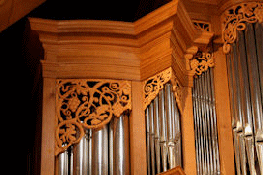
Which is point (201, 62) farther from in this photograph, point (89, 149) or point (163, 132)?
point (89, 149)

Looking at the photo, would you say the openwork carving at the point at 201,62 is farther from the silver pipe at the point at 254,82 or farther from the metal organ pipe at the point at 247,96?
the silver pipe at the point at 254,82

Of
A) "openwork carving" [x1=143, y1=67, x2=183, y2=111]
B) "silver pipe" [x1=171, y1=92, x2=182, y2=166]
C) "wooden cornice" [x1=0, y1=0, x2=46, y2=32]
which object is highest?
"wooden cornice" [x1=0, y1=0, x2=46, y2=32]

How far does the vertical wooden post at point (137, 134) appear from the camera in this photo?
6.71 meters

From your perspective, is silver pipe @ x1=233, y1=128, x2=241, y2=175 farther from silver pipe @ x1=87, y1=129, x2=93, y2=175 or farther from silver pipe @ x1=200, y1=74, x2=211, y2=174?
silver pipe @ x1=87, y1=129, x2=93, y2=175

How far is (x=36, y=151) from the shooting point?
7.09 meters

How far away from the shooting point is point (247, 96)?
23.3ft

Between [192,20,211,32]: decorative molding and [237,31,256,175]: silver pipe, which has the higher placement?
[192,20,211,32]: decorative molding

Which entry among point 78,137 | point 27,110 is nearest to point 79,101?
point 78,137

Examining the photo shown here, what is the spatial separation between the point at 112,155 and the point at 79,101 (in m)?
0.66

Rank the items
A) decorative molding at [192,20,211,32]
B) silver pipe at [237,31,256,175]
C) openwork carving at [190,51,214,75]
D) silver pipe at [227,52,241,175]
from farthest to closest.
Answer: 1. decorative molding at [192,20,211,32]
2. openwork carving at [190,51,214,75]
3. silver pipe at [227,52,241,175]
4. silver pipe at [237,31,256,175]

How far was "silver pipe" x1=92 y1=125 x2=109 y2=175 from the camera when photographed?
667cm

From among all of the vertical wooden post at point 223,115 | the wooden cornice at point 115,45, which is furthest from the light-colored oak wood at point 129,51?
the vertical wooden post at point 223,115

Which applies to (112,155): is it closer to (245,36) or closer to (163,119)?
(163,119)

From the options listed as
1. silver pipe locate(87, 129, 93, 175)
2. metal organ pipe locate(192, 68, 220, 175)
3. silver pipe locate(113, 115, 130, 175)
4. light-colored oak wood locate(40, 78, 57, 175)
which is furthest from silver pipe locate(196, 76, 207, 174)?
light-colored oak wood locate(40, 78, 57, 175)
